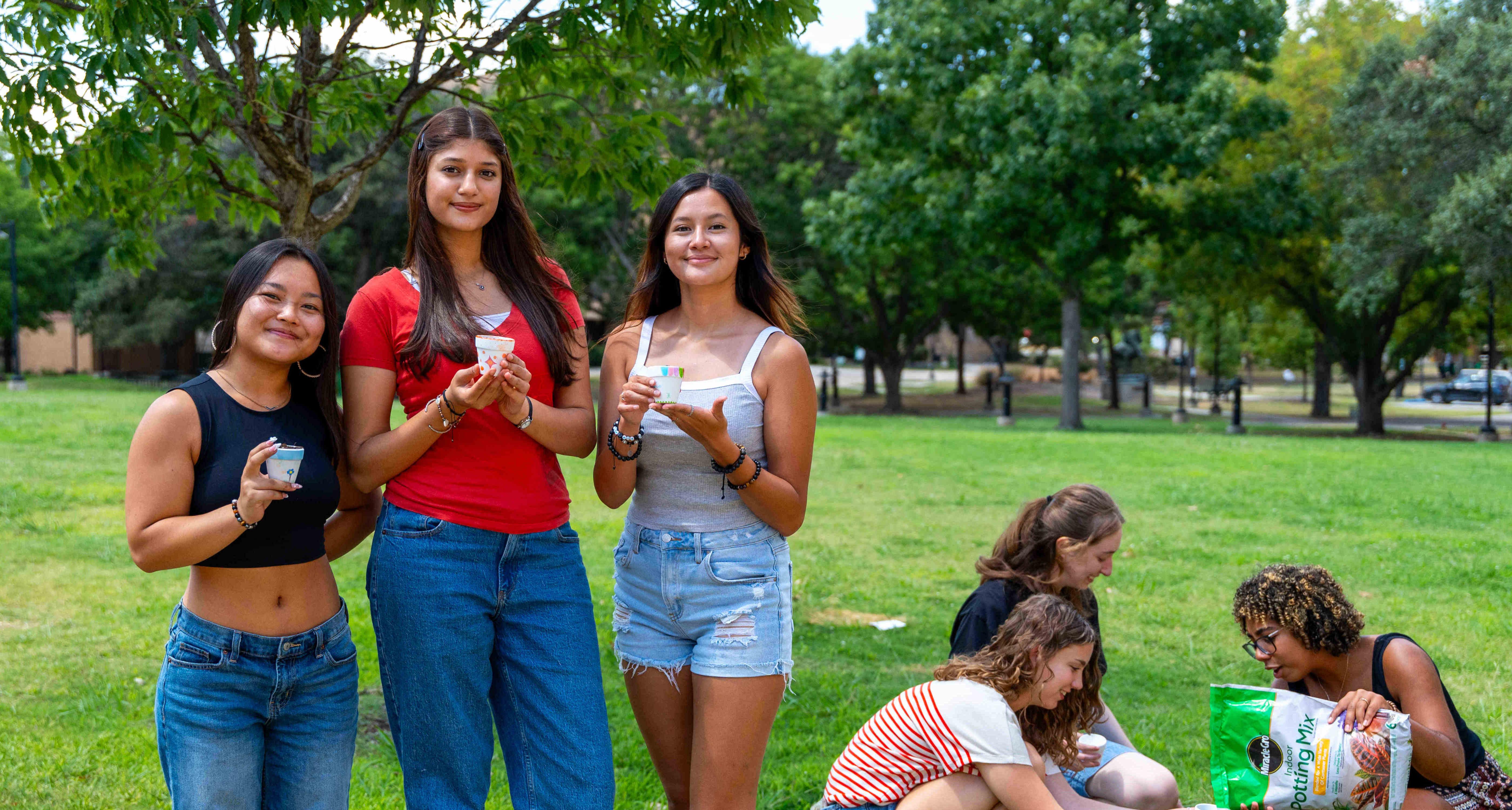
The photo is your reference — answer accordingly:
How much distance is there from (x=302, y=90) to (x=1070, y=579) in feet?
11.0

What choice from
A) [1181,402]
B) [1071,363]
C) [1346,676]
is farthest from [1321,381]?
[1346,676]

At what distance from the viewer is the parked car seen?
43.2 metres

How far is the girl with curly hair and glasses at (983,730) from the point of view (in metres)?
3.07

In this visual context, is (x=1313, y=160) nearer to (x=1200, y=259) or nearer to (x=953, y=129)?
(x=1200, y=259)

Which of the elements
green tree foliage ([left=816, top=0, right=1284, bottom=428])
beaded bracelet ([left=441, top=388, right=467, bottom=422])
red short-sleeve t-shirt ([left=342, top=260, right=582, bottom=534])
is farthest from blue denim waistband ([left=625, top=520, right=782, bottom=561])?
green tree foliage ([left=816, top=0, right=1284, bottom=428])

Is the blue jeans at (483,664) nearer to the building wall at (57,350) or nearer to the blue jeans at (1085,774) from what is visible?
the blue jeans at (1085,774)

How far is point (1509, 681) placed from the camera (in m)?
5.58

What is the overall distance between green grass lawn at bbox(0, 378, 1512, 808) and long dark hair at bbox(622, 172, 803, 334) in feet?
6.42

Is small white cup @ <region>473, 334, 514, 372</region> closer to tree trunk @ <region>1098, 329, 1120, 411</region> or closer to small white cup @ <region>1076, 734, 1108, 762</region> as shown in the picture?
small white cup @ <region>1076, 734, 1108, 762</region>

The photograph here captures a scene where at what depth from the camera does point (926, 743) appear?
124 inches

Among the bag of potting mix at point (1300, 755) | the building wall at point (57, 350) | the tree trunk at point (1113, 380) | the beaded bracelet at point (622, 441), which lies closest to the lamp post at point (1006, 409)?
the tree trunk at point (1113, 380)

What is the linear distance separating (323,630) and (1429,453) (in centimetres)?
1734

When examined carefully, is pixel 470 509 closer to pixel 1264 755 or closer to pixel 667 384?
pixel 667 384

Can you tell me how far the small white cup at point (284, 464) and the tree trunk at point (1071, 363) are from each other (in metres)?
21.0
